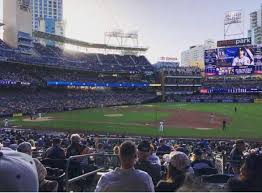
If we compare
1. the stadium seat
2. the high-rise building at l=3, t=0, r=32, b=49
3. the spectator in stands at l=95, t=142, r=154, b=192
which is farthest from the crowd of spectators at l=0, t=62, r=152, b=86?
the spectator in stands at l=95, t=142, r=154, b=192

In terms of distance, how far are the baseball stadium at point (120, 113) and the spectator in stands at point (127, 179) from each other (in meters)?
0.01

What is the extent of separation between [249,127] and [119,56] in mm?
82264

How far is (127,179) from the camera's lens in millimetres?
4688

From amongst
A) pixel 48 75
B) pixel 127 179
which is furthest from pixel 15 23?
pixel 127 179

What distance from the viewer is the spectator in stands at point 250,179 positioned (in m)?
4.55

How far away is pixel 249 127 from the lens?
148ft

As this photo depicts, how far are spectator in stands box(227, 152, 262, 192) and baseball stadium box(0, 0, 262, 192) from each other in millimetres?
11

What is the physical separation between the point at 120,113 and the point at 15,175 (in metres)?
63.9

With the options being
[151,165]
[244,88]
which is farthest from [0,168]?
[244,88]

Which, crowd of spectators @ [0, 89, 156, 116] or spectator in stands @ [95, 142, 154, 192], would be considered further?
crowd of spectators @ [0, 89, 156, 116]

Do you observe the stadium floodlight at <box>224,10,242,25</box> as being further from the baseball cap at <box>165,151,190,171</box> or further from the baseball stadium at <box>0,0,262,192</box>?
the baseball cap at <box>165,151,190,171</box>

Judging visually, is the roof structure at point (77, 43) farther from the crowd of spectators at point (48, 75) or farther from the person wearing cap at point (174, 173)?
the person wearing cap at point (174, 173)

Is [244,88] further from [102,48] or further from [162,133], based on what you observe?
[162,133]

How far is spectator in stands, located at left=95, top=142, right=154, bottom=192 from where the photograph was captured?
465 centimetres
